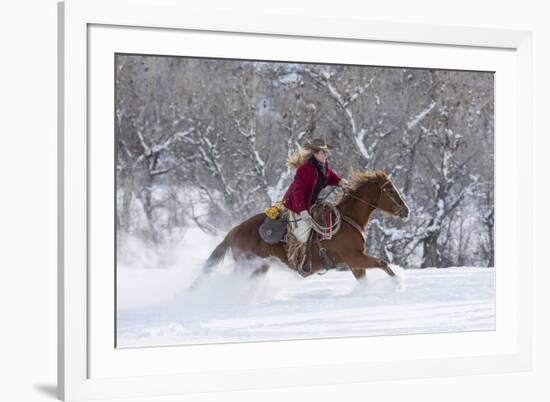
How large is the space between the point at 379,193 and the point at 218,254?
1.15 m

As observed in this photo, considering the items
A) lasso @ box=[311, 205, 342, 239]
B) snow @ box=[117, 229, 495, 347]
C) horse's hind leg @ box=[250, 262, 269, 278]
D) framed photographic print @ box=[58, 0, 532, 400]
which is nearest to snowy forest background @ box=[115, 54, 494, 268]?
framed photographic print @ box=[58, 0, 532, 400]

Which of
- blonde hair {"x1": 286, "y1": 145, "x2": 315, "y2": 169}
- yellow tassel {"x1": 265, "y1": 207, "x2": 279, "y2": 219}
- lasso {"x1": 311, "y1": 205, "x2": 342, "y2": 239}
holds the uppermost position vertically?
blonde hair {"x1": 286, "y1": 145, "x2": 315, "y2": 169}

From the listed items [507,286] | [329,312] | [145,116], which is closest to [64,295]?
[145,116]

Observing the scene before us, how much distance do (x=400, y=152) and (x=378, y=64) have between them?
0.58 m

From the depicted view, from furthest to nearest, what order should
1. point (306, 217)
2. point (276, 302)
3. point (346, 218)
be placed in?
point (346, 218) < point (306, 217) < point (276, 302)

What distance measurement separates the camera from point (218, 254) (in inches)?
244

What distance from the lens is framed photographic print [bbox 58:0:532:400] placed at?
5.91 metres

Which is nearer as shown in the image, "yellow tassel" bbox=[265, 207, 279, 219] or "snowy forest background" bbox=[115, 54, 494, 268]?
"snowy forest background" bbox=[115, 54, 494, 268]

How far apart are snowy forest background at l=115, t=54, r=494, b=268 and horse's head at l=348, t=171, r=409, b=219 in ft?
0.17

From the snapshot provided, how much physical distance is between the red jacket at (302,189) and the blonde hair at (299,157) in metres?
0.03

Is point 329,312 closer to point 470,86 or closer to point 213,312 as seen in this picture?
point 213,312

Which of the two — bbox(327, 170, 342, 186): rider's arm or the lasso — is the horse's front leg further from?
bbox(327, 170, 342, 186): rider's arm

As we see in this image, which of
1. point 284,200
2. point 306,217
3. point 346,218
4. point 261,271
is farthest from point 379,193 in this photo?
point 261,271

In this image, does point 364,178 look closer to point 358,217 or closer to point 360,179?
point 360,179
